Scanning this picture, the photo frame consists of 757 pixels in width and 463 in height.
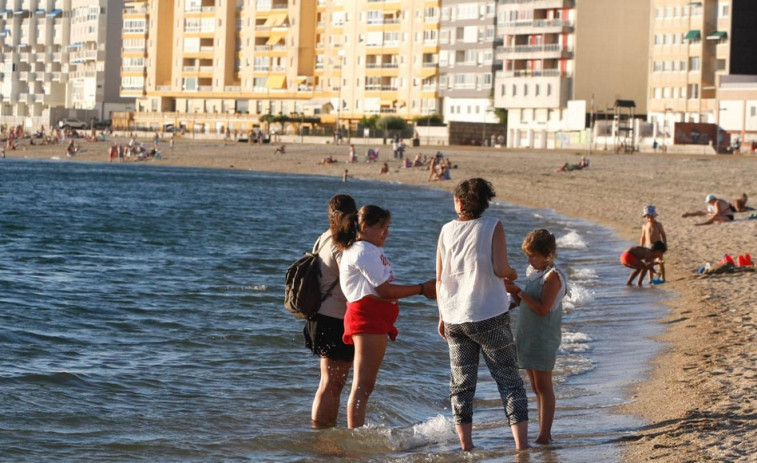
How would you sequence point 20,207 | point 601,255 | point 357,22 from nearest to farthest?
point 601,255 < point 20,207 < point 357,22

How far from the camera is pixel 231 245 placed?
95.4 ft

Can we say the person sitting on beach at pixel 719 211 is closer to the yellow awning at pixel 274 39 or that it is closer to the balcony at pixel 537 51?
the balcony at pixel 537 51

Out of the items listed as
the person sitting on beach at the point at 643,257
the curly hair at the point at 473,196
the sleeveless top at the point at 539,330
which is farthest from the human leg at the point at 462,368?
the person sitting on beach at the point at 643,257

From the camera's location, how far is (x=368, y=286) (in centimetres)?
800

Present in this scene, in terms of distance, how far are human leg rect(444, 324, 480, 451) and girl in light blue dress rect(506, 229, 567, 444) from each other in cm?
44

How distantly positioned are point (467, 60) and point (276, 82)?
73.7ft

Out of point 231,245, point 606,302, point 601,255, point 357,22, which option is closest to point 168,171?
point 357,22

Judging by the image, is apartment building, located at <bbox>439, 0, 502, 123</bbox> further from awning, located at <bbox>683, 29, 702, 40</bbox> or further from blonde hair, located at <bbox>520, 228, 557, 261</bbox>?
blonde hair, located at <bbox>520, 228, 557, 261</bbox>

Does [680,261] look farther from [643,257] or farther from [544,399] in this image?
[544,399]

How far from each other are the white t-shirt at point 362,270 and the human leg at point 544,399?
1179 millimetres

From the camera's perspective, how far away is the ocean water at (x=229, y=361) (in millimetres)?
9164

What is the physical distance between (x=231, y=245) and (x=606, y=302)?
14031 millimetres

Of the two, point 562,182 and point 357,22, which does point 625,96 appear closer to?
point 357,22

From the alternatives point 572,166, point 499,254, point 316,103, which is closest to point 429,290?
point 499,254
